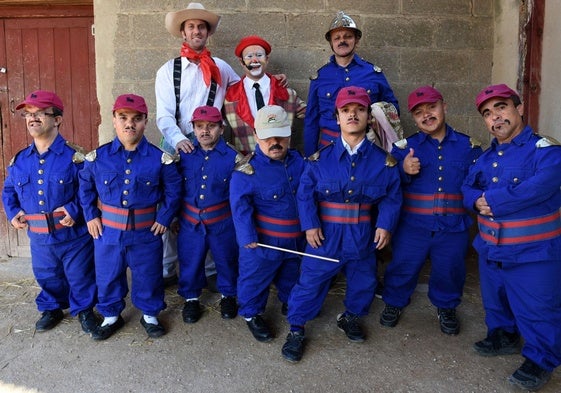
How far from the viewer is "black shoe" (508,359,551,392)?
2.81 metres

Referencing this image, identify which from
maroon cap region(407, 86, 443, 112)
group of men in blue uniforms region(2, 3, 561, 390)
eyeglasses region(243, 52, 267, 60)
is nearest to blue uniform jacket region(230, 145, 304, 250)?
group of men in blue uniforms region(2, 3, 561, 390)

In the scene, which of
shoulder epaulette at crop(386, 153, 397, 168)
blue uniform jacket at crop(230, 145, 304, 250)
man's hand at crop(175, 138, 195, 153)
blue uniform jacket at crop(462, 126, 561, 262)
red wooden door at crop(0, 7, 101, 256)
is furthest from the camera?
red wooden door at crop(0, 7, 101, 256)

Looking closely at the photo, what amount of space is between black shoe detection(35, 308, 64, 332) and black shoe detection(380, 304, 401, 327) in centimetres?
237

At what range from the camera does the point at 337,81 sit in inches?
160

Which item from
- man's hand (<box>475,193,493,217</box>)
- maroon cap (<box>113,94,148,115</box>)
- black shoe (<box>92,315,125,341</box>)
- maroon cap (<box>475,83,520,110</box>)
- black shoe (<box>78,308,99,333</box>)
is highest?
maroon cap (<box>475,83,520,110</box>)

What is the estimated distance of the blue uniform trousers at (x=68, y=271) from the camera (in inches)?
140

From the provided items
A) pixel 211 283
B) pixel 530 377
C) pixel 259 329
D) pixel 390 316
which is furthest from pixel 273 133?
pixel 530 377

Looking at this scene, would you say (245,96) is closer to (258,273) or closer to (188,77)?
(188,77)

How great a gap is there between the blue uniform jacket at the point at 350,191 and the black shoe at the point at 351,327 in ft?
1.75

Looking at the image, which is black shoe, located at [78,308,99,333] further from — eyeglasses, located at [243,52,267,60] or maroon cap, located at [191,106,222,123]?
eyeglasses, located at [243,52,267,60]

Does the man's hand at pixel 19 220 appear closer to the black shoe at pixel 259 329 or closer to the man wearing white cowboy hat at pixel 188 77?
the man wearing white cowboy hat at pixel 188 77

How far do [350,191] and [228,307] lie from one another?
137cm

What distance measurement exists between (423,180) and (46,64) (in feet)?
13.0

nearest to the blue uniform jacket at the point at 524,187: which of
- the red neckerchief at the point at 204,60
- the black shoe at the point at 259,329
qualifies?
the black shoe at the point at 259,329
